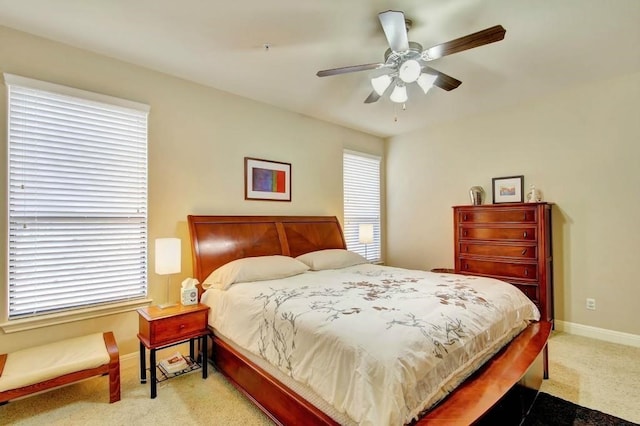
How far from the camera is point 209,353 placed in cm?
303

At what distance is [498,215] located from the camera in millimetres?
3873

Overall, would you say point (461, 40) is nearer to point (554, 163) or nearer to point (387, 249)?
point (554, 163)

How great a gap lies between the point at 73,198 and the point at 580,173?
5095 mm

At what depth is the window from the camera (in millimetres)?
5023

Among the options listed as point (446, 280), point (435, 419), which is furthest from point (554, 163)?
point (435, 419)

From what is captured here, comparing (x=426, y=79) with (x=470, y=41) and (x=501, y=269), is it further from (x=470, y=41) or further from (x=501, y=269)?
(x=501, y=269)

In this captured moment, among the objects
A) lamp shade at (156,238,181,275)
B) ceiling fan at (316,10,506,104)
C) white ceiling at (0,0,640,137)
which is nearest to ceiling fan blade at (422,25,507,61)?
ceiling fan at (316,10,506,104)

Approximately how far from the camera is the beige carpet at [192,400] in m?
2.16

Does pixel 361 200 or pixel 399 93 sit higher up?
pixel 399 93

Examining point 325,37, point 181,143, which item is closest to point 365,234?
point 181,143

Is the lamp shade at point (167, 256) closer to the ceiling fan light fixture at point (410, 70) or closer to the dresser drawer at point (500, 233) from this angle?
the ceiling fan light fixture at point (410, 70)

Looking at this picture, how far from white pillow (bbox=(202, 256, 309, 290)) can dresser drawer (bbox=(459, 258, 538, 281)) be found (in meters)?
2.26

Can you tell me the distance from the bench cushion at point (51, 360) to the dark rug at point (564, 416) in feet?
9.82

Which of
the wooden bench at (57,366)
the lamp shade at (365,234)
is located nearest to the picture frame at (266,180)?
the lamp shade at (365,234)
